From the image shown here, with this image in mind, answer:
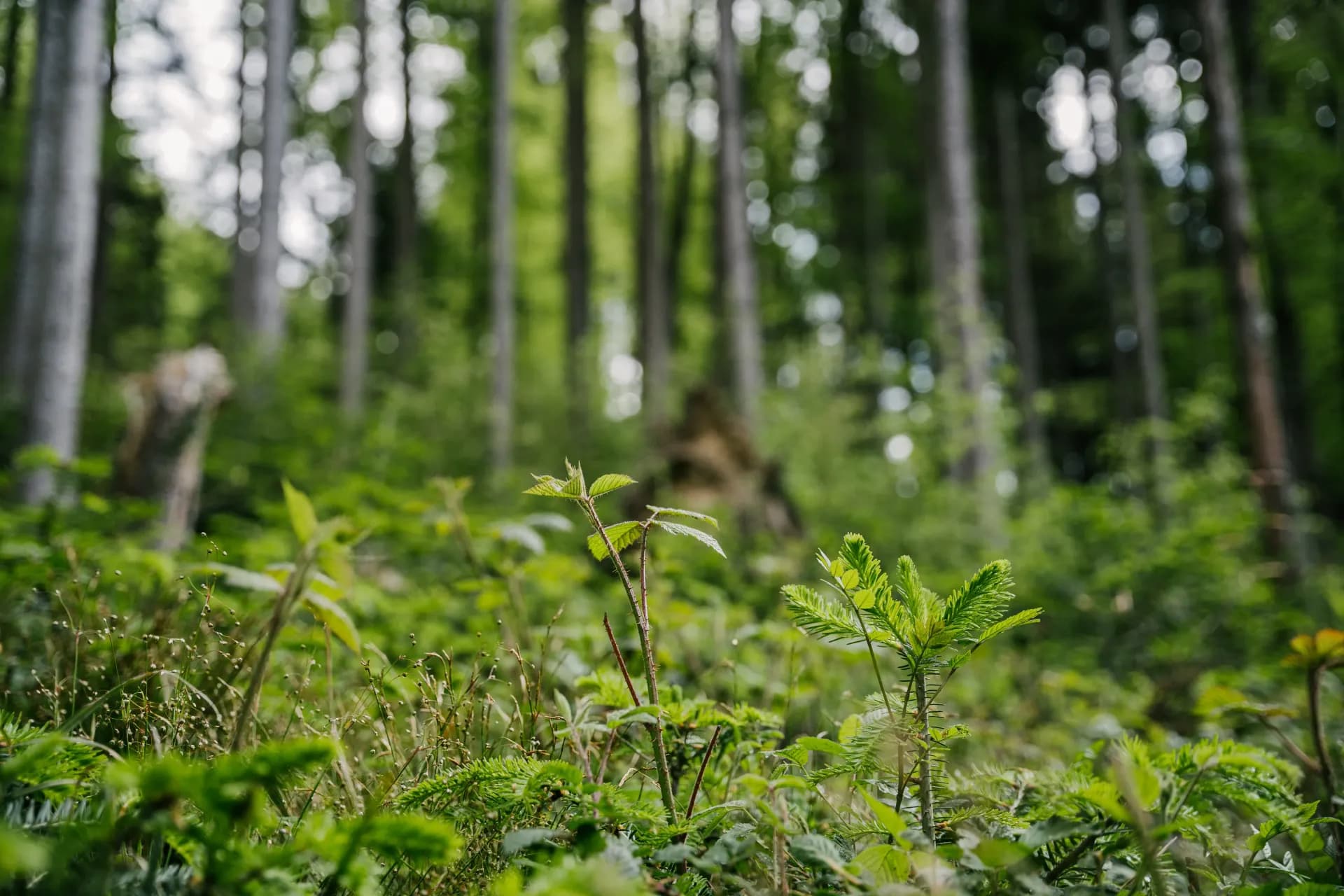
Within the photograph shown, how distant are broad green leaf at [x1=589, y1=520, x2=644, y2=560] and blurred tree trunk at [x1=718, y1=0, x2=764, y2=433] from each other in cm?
789

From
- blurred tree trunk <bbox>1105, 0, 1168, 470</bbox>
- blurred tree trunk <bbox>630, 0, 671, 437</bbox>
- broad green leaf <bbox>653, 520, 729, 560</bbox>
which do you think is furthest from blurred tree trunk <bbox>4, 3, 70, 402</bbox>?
blurred tree trunk <bbox>1105, 0, 1168, 470</bbox>

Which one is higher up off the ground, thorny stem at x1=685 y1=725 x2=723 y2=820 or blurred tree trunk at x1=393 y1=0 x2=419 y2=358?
blurred tree trunk at x1=393 y1=0 x2=419 y2=358

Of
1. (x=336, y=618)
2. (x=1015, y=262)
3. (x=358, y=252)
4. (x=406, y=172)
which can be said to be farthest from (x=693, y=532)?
(x=1015, y=262)

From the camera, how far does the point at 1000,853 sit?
1.00m

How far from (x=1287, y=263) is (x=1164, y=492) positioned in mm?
11493

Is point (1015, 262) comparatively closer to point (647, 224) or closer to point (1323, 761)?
point (647, 224)

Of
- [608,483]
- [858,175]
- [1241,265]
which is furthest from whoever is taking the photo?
[858,175]

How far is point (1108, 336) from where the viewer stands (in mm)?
19266

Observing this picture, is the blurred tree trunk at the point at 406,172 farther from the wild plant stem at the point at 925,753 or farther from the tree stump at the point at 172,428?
the wild plant stem at the point at 925,753

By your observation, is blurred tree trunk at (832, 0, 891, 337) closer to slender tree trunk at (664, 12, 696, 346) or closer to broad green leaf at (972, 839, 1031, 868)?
slender tree trunk at (664, 12, 696, 346)

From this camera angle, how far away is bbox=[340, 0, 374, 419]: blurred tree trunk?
11.5 metres

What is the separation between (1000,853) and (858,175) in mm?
19126

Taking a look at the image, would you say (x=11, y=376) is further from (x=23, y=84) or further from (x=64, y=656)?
(x=64, y=656)

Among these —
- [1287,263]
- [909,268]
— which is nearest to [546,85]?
[909,268]
